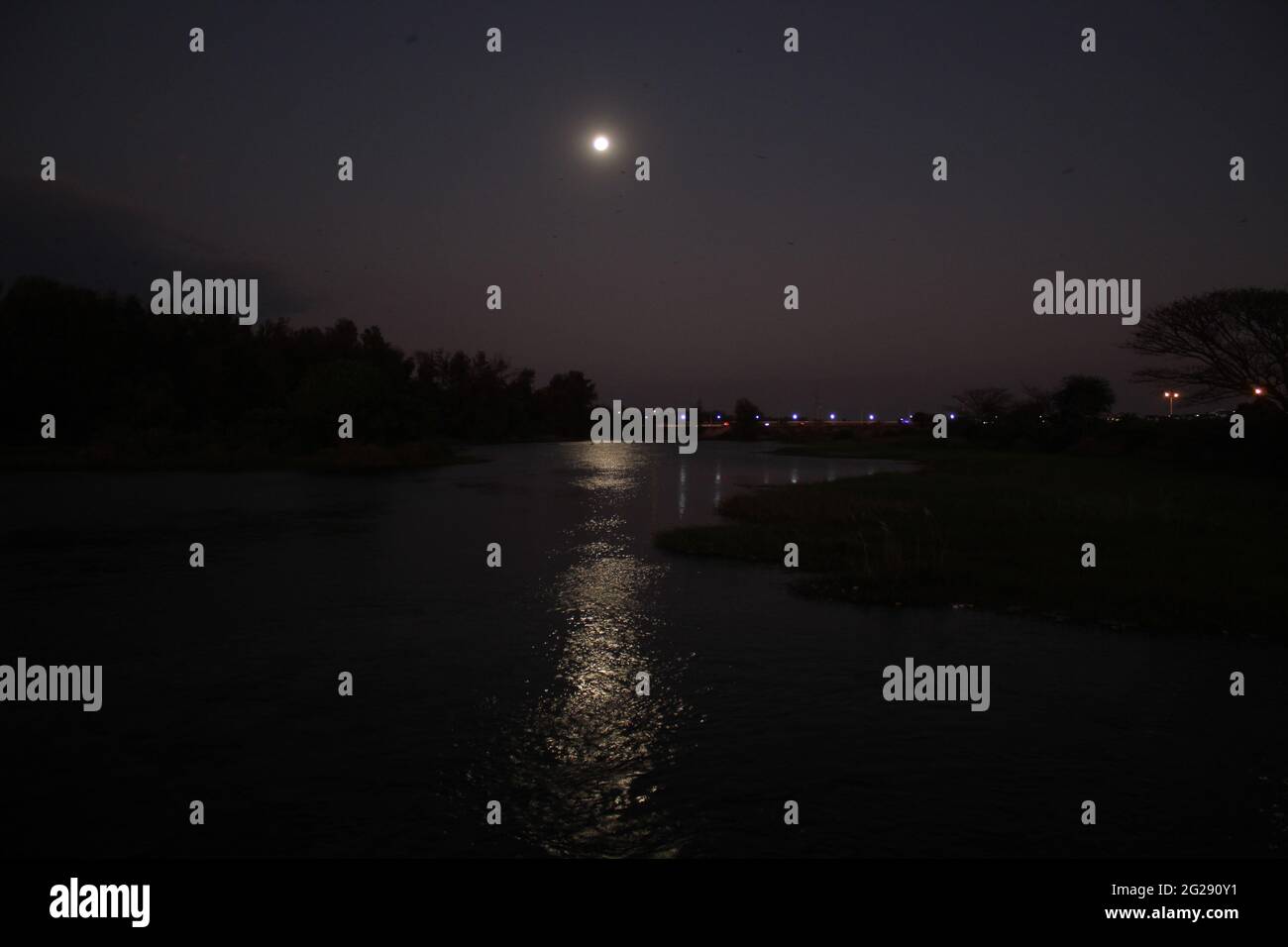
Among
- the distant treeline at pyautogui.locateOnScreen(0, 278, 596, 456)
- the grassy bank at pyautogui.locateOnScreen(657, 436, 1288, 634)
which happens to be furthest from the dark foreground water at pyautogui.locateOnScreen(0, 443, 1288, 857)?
the distant treeline at pyautogui.locateOnScreen(0, 278, 596, 456)

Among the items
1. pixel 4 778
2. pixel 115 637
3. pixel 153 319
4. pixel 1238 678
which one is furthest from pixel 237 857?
pixel 153 319

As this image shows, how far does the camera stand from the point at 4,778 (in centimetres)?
860

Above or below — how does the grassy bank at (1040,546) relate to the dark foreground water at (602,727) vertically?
above

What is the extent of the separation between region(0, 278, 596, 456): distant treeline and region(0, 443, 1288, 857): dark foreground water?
56.7m

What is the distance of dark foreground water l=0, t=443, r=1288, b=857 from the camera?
7.54 meters

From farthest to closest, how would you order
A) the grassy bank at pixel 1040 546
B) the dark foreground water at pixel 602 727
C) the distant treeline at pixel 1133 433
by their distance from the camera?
the distant treeline at pixel 1133 433
the grassy bank at pixel 1040 546
the dark foreground water at pixel 602 727

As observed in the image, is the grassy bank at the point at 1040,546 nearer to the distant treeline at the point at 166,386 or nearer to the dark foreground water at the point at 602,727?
the dark foreground water at the point at 602,727

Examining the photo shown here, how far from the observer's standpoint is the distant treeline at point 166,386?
67375 millimetres

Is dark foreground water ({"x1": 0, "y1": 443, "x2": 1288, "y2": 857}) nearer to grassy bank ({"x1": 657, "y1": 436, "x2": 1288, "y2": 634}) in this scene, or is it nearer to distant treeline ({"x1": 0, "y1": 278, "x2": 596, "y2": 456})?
grassy bank ({"x1": 657, "y1": 436, "x2": 1288, "y2": 634})

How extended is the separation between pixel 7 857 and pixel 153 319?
91.1 m

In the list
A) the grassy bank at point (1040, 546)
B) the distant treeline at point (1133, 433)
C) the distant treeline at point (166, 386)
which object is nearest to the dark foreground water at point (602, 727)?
the grassy bank at point (1040, 546)

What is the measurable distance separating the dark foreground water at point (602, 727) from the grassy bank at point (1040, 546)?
3.64 feet
